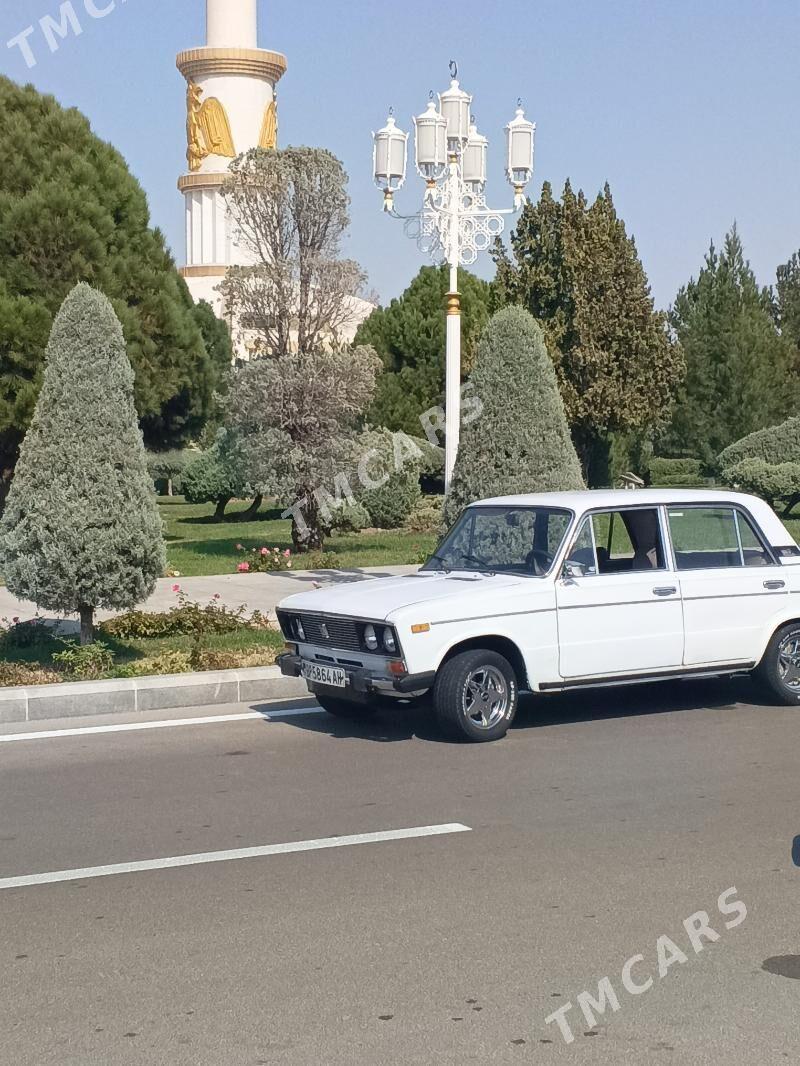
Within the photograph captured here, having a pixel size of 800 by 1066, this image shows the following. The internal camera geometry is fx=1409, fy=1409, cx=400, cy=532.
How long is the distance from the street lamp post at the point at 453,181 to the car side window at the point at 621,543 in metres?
8.30

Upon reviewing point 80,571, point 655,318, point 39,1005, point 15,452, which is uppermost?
point 655,318

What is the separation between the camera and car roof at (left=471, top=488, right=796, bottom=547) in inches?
397

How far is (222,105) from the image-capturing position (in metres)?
75.1

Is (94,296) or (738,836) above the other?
(94,296)

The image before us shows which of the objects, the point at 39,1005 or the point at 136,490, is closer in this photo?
the point at 39,1005

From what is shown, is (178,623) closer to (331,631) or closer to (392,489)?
(331,631)

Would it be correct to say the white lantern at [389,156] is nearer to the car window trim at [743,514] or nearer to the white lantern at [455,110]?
the white lantern at [455,110]

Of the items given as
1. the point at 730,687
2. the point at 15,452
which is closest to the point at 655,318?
the point at 15,452

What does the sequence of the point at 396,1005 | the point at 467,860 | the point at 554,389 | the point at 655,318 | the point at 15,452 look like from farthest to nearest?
the point at 655,318 → the point at 15,452 → the point at 554,389 → the point at 467,860 → the point at 396,1005

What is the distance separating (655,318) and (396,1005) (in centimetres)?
4091

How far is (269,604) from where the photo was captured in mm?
16828

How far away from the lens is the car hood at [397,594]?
29.9ft

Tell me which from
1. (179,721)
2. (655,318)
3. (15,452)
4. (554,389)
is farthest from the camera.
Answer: (655,318)

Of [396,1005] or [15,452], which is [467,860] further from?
[15,452]
